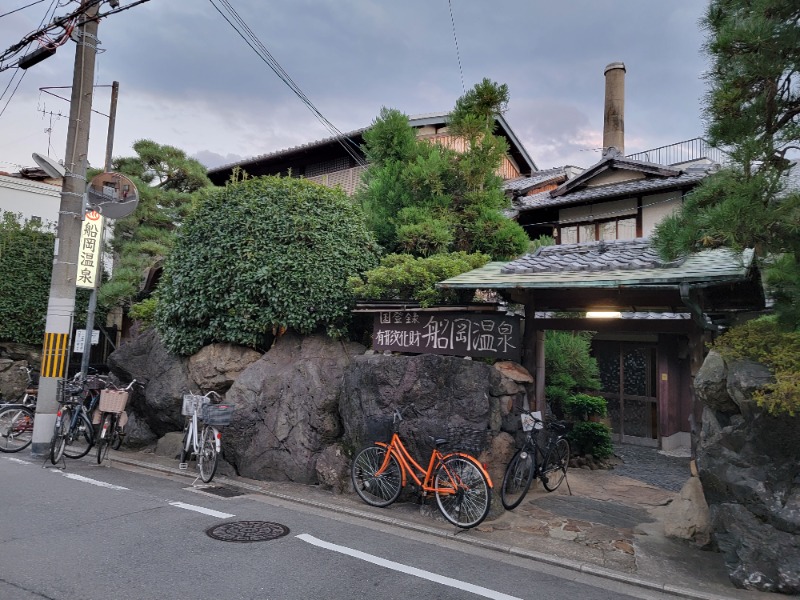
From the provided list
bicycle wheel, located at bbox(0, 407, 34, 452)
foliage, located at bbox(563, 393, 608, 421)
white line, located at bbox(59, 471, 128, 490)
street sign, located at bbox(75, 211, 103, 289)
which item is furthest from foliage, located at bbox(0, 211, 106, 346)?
foliage, located at bbox(563, 393, 608, 421)

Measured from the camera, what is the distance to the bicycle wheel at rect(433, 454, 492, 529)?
22.8 ft

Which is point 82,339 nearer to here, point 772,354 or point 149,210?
point 149,210

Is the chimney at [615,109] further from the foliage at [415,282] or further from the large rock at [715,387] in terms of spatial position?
the large rock at [715,387]

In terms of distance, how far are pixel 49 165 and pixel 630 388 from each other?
15422 millimetres

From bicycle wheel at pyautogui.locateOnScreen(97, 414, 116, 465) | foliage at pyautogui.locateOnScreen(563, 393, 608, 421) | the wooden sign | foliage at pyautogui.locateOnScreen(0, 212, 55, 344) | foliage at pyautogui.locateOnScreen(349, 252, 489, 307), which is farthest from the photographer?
foliage at pyautogui.locateOnScreen(0, 212, 55, 344)

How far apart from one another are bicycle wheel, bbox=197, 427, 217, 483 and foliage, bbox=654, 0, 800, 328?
7546 mm

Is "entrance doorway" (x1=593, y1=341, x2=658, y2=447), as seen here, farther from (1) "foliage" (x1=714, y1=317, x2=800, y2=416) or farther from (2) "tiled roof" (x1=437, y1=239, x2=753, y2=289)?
(1) "foliage" (x1=714, y1=317, x2=800, y2=416)

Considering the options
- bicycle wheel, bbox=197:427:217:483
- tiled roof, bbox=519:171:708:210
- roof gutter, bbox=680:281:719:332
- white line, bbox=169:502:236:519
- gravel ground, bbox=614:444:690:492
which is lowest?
white line, bbox=169:502:236:519

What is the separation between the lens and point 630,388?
15406mm

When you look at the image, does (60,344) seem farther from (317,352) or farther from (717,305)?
(717,305)

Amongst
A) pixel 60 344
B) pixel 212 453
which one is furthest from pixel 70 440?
pixel 212 453

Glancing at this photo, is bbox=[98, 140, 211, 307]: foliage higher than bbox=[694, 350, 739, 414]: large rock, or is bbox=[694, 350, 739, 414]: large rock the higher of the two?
bbox=[98, 140, 211, 307]: foliage

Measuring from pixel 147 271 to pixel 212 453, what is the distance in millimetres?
10271

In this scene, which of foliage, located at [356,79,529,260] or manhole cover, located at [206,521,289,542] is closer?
manhole cover, located at [206,521,289,542]
